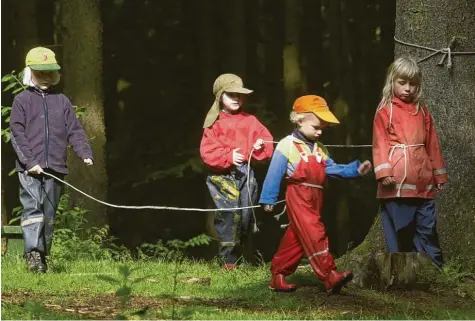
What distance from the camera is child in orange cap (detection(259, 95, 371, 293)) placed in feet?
31.2

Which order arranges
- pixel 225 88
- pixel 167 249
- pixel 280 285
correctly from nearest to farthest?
pixel 280 285, pixel 225 88, pixel 167 249

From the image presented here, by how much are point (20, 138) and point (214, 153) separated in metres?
1.71

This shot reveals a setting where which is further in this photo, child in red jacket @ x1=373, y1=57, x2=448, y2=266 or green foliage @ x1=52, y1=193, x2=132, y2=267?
green foliage @ x1=52, y1=193, x2=132, y2=267

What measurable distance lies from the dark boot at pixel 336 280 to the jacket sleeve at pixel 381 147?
96 centimetres

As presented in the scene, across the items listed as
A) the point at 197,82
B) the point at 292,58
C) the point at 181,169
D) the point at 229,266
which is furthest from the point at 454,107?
the point at 197,82

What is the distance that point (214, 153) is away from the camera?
1142cm

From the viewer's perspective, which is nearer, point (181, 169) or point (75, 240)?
point (75, 240)

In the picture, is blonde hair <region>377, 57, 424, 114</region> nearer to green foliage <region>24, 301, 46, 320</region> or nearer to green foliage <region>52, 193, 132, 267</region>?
green foliage <region>24, 301, 46, 320</region>

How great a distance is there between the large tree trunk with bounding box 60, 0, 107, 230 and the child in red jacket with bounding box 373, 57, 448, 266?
4983 mm

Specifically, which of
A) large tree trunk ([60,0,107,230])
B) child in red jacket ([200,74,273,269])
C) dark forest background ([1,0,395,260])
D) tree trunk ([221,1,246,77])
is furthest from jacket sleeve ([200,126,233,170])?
dark forest background ([1,0,395,260])

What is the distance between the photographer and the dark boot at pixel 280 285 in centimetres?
965

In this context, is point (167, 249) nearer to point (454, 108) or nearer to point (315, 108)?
point (454, 108)

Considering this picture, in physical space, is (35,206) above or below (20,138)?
below

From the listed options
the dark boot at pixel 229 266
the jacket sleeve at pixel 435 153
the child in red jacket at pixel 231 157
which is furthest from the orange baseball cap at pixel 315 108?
the dark boot at pixel 229 266
